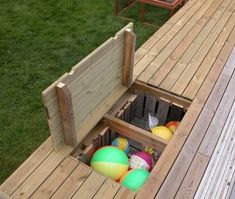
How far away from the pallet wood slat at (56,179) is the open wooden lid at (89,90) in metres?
0.17

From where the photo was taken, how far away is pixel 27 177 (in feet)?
7.66

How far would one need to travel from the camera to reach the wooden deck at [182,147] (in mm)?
2275

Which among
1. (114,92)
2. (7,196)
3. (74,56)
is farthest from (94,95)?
(74,56)

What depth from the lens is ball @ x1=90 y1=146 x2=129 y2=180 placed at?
8.53ft

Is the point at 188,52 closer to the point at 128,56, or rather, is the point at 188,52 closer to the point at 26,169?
the point at 128,56

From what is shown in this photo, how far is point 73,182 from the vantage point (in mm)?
2318

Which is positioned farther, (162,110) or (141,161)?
(162,110)

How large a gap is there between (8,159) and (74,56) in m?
1.99

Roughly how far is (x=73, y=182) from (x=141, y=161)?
0.72 m

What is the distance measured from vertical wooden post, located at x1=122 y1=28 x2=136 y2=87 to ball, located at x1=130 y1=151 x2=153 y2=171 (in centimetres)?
79

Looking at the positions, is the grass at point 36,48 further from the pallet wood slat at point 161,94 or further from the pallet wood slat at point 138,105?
the pallet wood slat at point 161,94

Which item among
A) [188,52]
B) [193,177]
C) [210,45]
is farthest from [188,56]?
[193,177]

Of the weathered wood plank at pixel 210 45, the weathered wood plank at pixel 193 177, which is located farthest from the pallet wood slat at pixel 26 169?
the weathered wood plank at pixel 210 45

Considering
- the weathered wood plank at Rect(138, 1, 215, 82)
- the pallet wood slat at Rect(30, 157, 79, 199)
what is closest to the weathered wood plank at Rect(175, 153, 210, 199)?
the pallet wood slat at Rect(30, 157, 79, 199)
